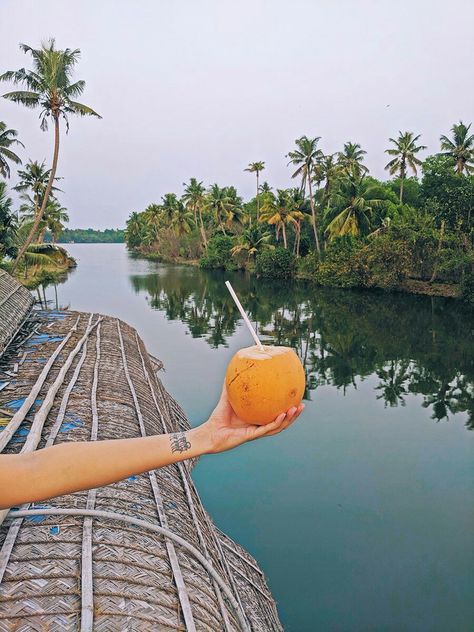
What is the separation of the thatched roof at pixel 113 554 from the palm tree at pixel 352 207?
25272 millimetres

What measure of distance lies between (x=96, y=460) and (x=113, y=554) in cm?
223

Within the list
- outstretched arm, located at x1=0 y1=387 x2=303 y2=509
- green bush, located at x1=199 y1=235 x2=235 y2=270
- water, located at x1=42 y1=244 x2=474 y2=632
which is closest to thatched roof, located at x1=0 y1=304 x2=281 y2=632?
water, located at x1=42 y1=244 x2=474 y2=632

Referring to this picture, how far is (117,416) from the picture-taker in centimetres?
573

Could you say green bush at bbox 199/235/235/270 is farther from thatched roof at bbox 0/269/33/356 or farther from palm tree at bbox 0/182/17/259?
thatched roof at bbox 0/269/33/356

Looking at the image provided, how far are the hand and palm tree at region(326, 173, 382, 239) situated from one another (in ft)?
93.9

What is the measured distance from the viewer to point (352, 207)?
28.9 metres

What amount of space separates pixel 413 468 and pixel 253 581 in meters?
4.59

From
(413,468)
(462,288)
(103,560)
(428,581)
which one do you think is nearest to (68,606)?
(103,560)

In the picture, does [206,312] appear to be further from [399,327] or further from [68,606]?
[68,606]

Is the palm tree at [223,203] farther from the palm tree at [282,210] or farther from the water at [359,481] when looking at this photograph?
the water at [359,481]

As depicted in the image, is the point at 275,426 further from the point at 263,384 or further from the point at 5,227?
the point at 5,227

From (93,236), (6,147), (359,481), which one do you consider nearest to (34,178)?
(6,147)

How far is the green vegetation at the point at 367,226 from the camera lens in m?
24.7

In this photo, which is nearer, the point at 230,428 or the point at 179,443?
the point at 179,443
